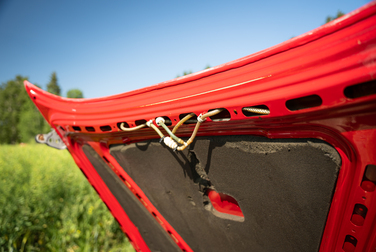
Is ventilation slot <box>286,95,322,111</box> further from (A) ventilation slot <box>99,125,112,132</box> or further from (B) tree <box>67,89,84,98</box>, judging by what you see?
(B) tree <box>67,89,84,98</box>

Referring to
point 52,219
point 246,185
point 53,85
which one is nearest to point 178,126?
point 246,185

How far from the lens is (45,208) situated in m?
3.01

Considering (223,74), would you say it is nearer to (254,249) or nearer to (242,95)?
(242,95)

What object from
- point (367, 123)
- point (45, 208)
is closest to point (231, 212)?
point (367, 123)

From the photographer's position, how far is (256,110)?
755 mm

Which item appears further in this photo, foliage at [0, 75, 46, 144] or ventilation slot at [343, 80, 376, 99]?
foliage at [0, 75, 46, 144]

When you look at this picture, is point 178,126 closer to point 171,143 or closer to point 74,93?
point 171,143

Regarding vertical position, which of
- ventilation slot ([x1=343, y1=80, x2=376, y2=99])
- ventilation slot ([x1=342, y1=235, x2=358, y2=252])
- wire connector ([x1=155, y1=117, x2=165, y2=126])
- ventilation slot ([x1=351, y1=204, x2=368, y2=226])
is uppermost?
ventilation slot ([x1=343, y1=80, x2=376, y2=99])

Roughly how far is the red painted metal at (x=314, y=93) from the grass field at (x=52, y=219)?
2.60 m

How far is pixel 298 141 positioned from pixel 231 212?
2.00 feet

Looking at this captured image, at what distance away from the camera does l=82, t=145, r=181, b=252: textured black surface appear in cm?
150

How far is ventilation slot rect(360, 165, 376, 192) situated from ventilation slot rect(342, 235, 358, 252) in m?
0.26

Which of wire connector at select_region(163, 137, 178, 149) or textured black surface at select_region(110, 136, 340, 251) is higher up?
wire connector at select_region(163, 137, 178, 149)

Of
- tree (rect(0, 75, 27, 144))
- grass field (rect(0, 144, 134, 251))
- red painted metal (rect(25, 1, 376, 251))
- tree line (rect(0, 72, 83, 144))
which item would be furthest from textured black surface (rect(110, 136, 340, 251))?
tree (rect(0, 75, 27, 144))
